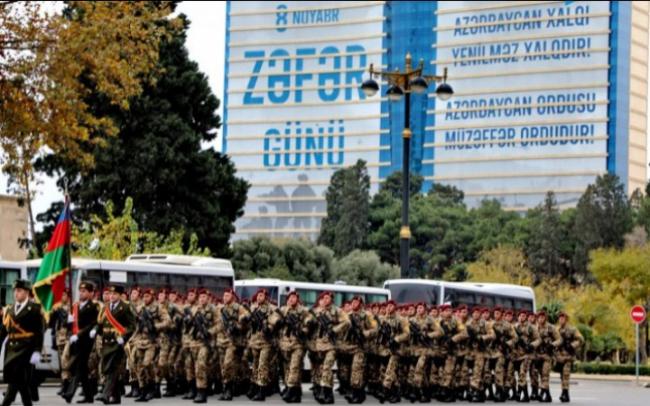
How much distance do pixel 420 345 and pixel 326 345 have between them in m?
2.95

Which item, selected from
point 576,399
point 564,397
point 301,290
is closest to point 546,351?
point 564,397

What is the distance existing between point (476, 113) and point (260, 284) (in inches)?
4456

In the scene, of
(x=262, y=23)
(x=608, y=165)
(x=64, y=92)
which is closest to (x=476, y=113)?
(x=608, y=165)

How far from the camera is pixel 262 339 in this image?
24.8 m

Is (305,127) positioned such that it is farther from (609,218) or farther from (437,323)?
(437,323)

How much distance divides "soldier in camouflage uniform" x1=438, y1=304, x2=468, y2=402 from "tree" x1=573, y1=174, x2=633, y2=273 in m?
75.4

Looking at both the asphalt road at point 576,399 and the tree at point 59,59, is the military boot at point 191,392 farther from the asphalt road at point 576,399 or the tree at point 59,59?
the tree at point 59,59

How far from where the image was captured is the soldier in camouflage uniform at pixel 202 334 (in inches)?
960

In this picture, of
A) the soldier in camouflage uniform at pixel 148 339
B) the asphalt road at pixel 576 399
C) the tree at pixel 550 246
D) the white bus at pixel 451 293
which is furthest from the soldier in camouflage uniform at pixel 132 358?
the tree at pixel 550 246

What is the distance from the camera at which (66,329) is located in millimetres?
24984

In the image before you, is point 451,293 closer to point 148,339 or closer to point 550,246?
point 148,339

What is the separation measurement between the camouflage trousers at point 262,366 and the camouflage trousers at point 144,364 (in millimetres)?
1671

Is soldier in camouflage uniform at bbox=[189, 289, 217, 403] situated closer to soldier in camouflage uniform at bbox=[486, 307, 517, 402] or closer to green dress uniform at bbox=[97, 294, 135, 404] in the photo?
green dress uniform at bbox=[97, 294, 135, 404]

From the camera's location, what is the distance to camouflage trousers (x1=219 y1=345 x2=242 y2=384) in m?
24.8
